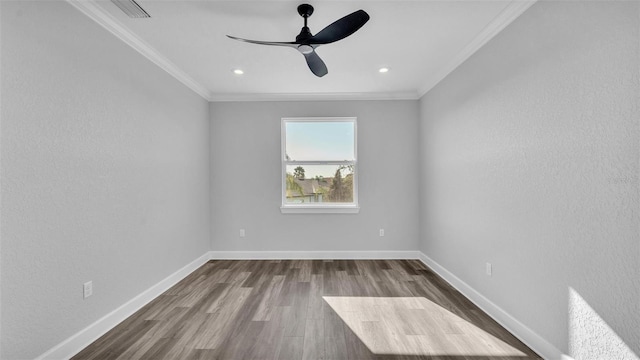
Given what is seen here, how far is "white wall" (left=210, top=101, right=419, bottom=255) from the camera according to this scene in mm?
4273

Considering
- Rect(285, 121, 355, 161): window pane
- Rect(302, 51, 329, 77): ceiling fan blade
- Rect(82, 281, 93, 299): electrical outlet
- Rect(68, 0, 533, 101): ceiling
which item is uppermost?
Rect(68, 0, 533, 101): ceiling

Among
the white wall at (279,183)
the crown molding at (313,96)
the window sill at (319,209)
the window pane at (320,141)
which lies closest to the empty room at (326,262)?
the crown molding at (313,96)

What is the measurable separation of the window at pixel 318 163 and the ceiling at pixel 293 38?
2.15 feet

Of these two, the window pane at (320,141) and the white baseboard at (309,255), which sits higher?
the window pane at (320,141)

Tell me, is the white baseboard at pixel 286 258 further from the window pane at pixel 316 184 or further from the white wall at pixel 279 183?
the window pane at pixel 316 184

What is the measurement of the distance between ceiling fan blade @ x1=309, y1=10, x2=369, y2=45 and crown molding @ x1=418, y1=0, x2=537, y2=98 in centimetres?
118

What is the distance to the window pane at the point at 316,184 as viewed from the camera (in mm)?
4359

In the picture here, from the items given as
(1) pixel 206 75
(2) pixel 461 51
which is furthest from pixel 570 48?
(1) pixel 206 75

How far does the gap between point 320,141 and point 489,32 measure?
2530 millimetres

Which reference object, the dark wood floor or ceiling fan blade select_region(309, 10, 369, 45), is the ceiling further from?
the dark wood floor

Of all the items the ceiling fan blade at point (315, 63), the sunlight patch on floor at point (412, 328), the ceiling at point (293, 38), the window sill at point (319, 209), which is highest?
the ceiling at point (293, 38)

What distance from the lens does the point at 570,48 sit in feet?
5.44

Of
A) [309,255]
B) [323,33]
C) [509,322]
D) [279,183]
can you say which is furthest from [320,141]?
[509,322]

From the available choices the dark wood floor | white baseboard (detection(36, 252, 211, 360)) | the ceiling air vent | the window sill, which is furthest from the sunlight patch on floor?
the ceiling air vent
